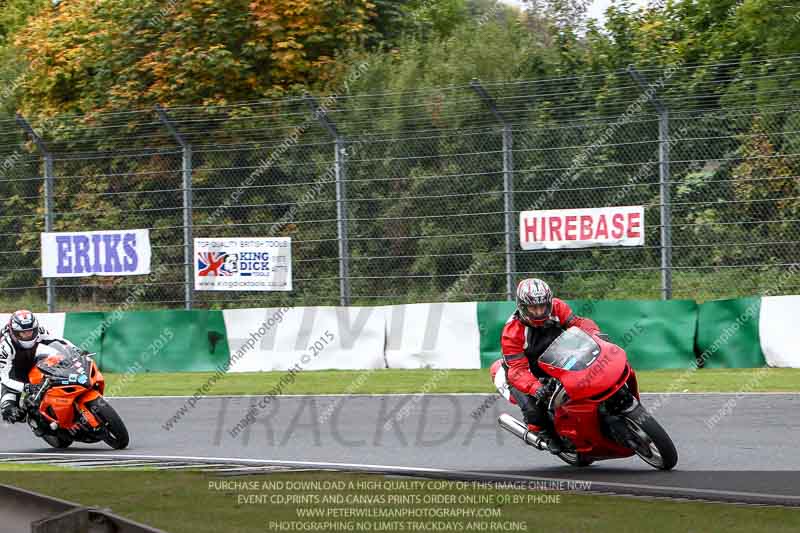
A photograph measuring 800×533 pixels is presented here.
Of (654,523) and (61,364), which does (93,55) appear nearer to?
(61,364)

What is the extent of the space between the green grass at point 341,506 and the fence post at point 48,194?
10.9 m

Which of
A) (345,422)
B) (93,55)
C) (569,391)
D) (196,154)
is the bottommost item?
(345,422)

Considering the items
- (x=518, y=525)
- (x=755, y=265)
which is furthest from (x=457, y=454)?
(x=755, y=265)

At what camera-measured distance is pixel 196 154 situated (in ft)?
65.9

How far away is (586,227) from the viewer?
17234 mm

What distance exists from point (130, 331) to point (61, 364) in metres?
7.00

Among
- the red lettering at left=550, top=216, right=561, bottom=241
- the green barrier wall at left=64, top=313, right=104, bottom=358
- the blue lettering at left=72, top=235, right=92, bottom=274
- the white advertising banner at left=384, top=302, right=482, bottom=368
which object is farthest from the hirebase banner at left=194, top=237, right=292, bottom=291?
the red lettering at left=550, top=216, right=561, bottom=241

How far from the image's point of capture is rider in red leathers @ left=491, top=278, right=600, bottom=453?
9406mm

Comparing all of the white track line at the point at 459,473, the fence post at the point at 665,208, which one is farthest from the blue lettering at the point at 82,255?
the fence post at the point at 665,208

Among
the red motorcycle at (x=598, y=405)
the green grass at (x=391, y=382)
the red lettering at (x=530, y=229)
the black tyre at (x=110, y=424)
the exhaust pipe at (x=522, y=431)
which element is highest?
the red lettering at (x=530, y=229)

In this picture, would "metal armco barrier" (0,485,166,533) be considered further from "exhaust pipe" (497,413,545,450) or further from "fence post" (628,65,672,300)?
"fence post" (628,65,672,300)

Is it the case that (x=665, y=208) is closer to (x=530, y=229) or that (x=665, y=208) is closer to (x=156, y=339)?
(x=530, y=229)

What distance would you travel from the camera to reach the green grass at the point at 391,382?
14.6 metres

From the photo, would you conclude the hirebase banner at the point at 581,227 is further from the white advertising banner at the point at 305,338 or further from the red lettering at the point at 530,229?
the white advertising banner at the point at 305,338
